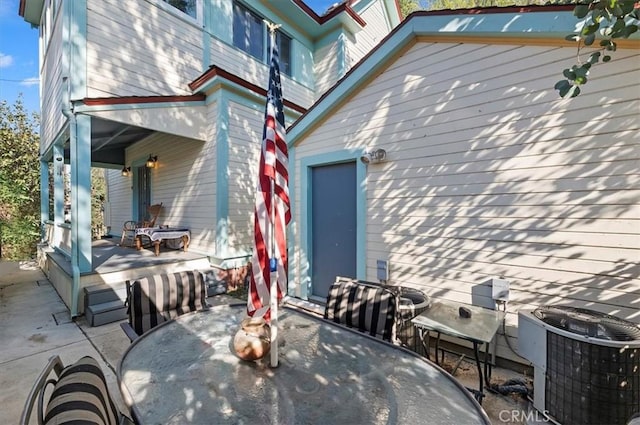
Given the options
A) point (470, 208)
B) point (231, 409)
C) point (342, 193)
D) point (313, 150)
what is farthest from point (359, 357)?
point (313, 150)

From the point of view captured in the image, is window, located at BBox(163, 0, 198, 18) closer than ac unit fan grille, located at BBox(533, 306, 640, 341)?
No

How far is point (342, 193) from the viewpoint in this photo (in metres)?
4.60

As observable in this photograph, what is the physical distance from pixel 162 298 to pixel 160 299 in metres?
0.02

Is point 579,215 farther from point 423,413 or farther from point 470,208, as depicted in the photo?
point 423,413

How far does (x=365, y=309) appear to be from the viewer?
250 centimetres

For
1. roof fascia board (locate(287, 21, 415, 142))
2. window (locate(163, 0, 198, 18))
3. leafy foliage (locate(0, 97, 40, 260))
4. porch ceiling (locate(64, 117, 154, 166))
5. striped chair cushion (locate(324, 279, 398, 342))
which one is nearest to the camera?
striped chair cushion (locate(324, 279, 398, 342))

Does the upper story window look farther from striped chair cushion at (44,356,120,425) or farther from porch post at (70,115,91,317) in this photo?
striped chair cushion at (44,356,120,425)

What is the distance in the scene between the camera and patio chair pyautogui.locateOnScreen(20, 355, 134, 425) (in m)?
0.98

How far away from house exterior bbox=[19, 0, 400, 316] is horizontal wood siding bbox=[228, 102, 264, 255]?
0.02 m

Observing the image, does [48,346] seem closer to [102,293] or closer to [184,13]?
[102,293]

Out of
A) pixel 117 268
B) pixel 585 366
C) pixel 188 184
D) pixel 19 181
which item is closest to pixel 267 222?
pixel 585 366

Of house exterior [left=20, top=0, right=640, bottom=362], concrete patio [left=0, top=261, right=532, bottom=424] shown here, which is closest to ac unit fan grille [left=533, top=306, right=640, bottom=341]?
house exterior [left=20, top=0, right=640, bottom=362]

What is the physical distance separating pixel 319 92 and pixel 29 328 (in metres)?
9.33

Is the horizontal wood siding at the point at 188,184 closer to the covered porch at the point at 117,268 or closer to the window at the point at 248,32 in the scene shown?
the covered porch at the point at 117,268
